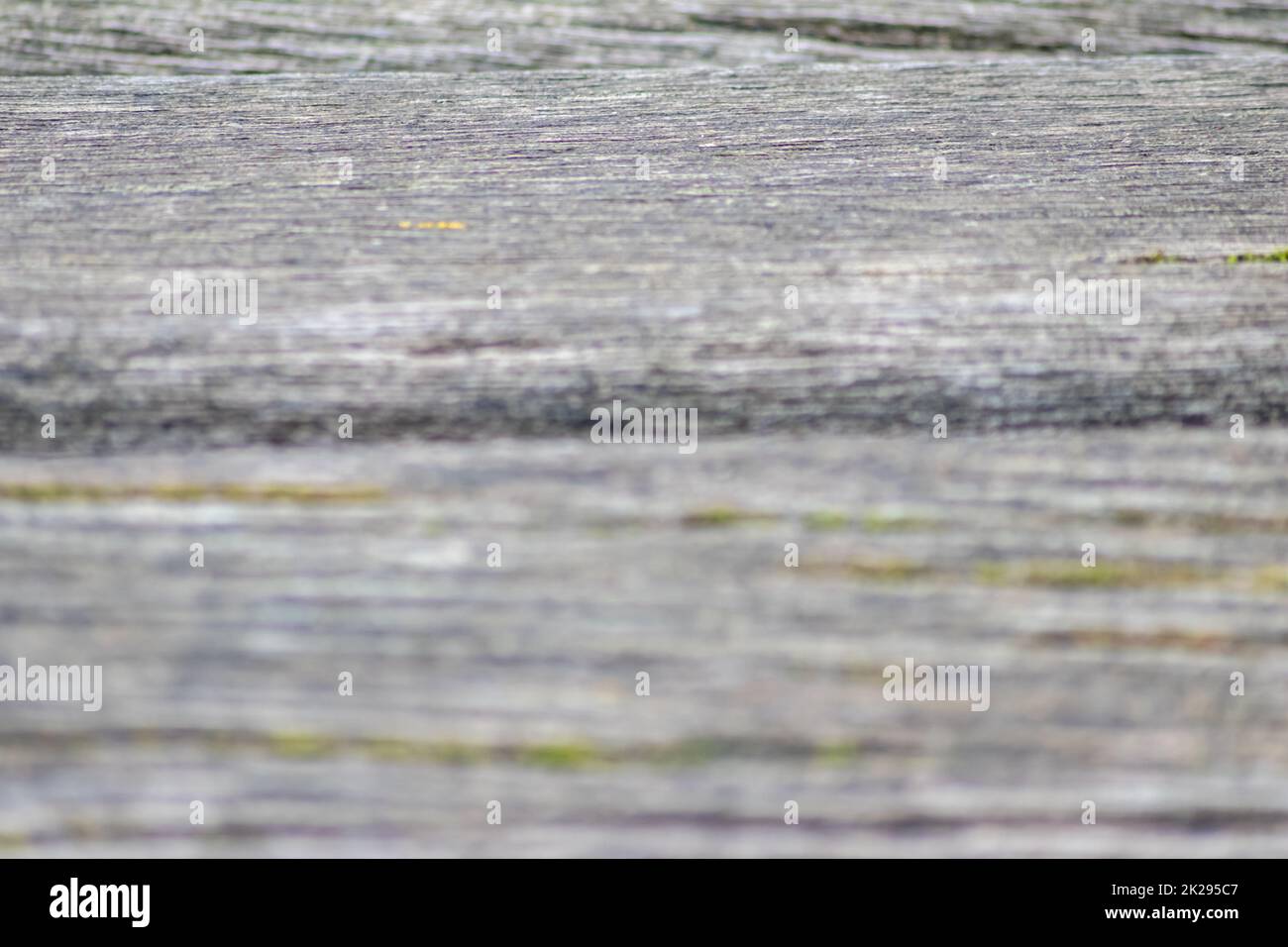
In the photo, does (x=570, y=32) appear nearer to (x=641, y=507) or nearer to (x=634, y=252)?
(x=634, y=252)

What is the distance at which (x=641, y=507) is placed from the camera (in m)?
0.50

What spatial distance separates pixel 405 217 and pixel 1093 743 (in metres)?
0.56

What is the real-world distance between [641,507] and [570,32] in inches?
29.5

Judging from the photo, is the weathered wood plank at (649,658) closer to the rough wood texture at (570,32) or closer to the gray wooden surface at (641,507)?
the gray wooden surface at (641,507)

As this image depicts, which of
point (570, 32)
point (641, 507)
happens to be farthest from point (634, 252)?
point (570, 32)

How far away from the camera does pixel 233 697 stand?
0.45 metres

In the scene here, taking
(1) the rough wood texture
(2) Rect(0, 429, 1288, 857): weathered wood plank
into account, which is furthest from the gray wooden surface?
(1) the rough wood texture

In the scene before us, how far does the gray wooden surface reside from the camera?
0.44 metres

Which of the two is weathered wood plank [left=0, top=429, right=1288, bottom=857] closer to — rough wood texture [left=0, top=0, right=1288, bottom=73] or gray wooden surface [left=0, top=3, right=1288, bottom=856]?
gray wooden surface [left=0, top=3, right=1288, bottom=856]

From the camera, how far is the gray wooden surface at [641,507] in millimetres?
435

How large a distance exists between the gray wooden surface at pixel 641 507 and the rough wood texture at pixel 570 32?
0.30 metres

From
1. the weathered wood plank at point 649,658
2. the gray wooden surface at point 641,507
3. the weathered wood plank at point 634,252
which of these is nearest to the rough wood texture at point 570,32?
the weathered wood plank at point 634,252

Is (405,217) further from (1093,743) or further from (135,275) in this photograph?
(1093,743)
